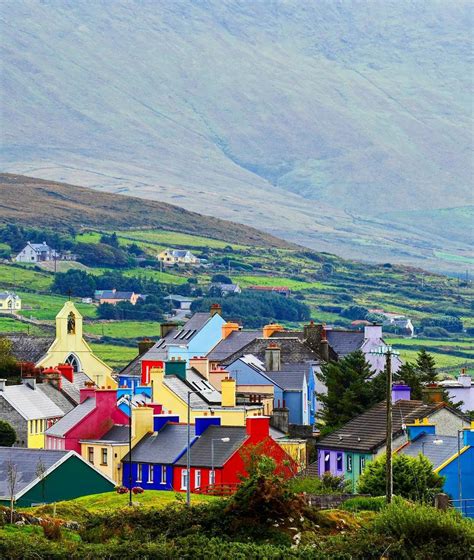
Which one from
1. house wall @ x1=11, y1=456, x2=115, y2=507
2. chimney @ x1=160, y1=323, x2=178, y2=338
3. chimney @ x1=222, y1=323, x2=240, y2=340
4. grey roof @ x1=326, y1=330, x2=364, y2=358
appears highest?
chimney @ x1=160, y1=323, x2=178, y2=338

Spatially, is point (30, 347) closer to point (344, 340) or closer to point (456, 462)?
point (344, 340)

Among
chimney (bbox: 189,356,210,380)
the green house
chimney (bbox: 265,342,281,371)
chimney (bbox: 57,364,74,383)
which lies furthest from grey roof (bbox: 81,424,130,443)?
chimney (bbox: 265,342,281,371)

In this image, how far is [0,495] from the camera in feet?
190

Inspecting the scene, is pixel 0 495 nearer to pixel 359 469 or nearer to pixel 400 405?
pixel 359 469

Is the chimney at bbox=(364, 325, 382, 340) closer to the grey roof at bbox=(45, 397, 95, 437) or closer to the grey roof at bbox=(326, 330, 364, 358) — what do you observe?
the grey roof at bbox=(326, 330, 364, 358)

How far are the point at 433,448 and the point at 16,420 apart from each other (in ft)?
88.7

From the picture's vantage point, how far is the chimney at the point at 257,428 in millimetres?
66525

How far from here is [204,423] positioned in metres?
69.1

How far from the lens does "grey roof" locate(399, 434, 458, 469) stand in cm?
6003

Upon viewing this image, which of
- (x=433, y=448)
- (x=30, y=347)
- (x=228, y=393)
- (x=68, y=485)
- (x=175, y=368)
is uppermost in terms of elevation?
(x=30, y=347)

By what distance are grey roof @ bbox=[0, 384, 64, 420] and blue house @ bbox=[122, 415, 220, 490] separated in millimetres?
13239

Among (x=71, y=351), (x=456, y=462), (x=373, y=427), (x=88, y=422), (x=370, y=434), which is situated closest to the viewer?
(x=456, y=462)

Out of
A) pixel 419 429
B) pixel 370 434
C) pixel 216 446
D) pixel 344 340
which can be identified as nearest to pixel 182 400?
pixel 216 446

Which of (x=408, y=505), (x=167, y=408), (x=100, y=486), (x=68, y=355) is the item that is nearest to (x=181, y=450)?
(x=100, y=486)
